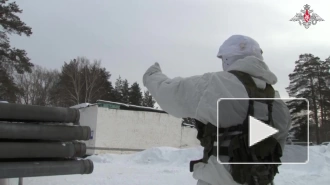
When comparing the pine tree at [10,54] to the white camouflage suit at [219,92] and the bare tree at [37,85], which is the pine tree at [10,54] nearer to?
the bare tree at [37,85]

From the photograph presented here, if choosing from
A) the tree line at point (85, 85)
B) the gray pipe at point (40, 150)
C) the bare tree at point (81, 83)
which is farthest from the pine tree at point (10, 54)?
the gray pipe at point (40, 150)

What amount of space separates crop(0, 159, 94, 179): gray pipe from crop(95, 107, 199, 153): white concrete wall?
2373cm

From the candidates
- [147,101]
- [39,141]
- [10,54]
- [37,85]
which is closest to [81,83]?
[37,85]

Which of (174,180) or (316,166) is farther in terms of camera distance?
(316,166)

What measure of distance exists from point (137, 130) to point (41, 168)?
25.7 meters

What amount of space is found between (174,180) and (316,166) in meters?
4.87

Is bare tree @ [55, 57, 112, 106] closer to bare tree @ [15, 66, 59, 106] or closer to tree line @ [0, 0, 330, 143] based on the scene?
tree line @ [0, 0, 330, 143]

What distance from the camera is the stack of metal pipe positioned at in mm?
3367

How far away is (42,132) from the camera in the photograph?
3545 mm

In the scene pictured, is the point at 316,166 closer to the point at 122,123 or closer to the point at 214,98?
the point at 214,98

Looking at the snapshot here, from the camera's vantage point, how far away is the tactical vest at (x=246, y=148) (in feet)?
7.54

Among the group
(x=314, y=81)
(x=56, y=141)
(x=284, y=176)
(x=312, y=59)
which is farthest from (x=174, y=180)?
(x=312, y=59)

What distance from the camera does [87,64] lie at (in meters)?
54.4

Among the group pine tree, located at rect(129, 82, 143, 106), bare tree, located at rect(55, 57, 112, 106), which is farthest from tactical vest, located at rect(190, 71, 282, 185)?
pine tree, located at rect(129, 82, 143, 106)
